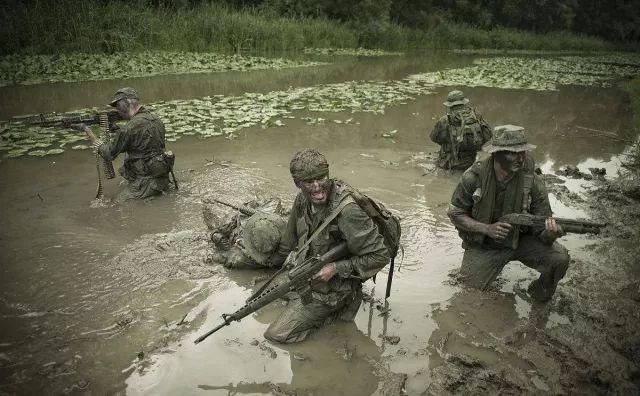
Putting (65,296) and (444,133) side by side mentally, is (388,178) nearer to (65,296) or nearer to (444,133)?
(444,133)

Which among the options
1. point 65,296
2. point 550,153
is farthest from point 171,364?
point 550,153

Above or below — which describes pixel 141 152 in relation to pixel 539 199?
below

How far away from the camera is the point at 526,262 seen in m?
3.92

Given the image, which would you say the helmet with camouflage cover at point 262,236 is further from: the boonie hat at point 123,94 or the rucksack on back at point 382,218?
the boonie hat at point 123,94

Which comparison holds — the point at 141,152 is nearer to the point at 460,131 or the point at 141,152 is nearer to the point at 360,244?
the point at 360,244

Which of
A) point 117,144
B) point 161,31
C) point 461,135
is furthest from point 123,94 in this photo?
point 161,31

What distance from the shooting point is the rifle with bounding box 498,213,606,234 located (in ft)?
10.8

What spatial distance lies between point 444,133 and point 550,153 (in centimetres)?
291

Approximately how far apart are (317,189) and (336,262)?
0.60m

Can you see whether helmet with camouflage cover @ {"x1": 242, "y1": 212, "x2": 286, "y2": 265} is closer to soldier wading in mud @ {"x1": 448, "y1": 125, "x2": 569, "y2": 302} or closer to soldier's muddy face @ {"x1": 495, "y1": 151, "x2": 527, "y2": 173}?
soldier wading in mud @ {"x1": 448, "y1": 125, "x2": 569, "y2": 302}

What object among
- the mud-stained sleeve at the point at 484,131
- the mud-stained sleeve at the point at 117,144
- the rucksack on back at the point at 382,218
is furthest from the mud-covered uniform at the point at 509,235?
the mud-stained sleeve at the point at 117,144

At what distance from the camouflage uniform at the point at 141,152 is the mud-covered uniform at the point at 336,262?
118 inches

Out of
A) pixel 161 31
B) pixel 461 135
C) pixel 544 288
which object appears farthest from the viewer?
pixel 161 31

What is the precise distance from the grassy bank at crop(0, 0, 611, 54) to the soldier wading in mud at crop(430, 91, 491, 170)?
13.1 m
